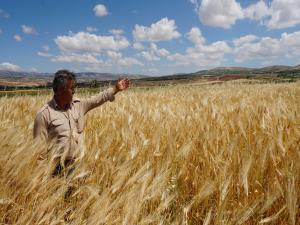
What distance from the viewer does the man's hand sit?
3.50 meters

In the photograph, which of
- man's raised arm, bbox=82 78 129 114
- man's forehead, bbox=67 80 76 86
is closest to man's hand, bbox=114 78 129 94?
man's raised arm, bbox=82 78 129 114

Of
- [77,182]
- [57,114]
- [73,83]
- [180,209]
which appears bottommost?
[180,209]

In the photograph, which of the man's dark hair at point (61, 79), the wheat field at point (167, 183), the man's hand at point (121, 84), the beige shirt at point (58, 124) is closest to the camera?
the wheat field at point (167, 183)

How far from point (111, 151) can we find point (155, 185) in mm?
896

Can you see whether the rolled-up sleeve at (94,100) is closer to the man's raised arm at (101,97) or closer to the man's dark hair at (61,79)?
the man's raised arm at (101,97)

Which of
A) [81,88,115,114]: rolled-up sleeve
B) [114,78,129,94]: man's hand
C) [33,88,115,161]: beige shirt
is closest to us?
[33,88,115,161]: beige shirt

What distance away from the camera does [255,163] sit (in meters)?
2.00

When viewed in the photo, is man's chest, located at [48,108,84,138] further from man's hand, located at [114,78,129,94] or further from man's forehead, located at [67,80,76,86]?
man's hand, located at [114,78,129,94]

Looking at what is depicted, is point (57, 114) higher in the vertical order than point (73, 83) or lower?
lower

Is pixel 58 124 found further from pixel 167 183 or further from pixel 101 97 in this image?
pixel 167 183

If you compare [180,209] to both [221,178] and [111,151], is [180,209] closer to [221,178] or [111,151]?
[221,178]

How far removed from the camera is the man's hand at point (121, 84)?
3.50m

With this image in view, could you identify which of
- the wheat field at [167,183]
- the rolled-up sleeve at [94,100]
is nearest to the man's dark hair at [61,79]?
the rolled-up sleeve at [94,100]

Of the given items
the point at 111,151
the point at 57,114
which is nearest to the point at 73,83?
the point at 57,114
